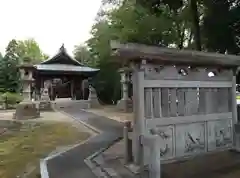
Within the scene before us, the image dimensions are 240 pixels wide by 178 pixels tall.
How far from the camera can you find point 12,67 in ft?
119

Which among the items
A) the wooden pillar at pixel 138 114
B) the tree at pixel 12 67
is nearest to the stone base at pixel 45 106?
the tree at pixel 12 67

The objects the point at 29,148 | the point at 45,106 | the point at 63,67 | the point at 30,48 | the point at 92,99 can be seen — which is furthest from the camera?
the point at 30,48

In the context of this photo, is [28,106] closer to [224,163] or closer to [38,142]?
[38,142]

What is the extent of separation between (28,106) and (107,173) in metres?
12.9

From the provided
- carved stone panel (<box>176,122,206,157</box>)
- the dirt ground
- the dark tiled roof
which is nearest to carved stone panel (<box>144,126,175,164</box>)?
carved stone panel (<box>176,122,206,157</box>)

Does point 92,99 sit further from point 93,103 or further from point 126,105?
point 126,105

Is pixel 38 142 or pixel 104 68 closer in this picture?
pixel 38 142

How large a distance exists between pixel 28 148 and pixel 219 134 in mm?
5567

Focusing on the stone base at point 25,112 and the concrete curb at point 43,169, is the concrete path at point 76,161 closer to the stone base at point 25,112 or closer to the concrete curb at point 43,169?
the concrete curb at point 43,169

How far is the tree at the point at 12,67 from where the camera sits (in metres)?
34.7

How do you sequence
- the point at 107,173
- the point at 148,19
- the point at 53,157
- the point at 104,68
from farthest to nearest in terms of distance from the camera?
the point at 104,68 < the point at 148,19 < the point at 53,157 < the point at 107,173

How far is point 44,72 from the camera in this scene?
24.9 meters

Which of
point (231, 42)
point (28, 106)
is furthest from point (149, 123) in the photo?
point (28, 106)

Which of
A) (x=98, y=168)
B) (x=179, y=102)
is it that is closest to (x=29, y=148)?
(x=98, y=168)
